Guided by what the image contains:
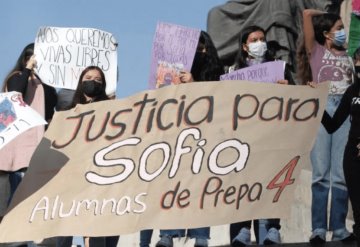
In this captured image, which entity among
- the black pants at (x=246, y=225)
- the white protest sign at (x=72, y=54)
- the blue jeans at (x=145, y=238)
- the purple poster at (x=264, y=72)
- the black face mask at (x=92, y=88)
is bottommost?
the blue jeans at (x=145, y=238)

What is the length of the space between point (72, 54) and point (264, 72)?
1.98 m

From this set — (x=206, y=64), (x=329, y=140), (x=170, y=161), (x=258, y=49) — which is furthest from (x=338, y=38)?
(x=170, y=161)

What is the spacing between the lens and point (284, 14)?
16062 mm

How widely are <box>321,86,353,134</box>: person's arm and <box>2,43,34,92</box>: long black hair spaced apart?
8.14ft

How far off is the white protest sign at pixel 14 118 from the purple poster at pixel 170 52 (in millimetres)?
1375

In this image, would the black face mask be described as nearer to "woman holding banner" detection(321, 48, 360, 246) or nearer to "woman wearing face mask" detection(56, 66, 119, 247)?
"woman wearing face mask" detection(56, 66, 119, 247)

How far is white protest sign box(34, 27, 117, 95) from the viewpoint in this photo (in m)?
12.7

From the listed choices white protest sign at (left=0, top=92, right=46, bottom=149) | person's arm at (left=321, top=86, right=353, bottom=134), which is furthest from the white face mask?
white protest sign at (left=0, top=92, right=46, bottom=149)

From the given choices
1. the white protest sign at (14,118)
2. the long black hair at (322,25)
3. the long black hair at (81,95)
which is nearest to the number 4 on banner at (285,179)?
the long black hair at (322,25)

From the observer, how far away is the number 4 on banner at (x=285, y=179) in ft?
36.2

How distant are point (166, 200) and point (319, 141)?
1.34m

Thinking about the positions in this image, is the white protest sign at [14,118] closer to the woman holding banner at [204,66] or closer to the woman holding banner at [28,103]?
the woman holding banner at [28,103]

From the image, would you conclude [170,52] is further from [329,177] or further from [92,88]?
[329,177]

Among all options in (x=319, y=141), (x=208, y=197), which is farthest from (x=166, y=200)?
(x=319, y=141)
